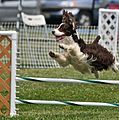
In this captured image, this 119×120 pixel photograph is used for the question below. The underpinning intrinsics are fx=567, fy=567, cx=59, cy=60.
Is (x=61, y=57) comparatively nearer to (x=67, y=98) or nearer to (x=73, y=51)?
(x=73, y=51)

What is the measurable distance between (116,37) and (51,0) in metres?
10.5

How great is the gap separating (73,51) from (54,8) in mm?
15023

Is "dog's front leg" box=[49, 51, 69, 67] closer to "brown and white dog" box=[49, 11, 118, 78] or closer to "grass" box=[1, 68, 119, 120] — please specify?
"brown and white dog" box=[49, 11, 118, 78]

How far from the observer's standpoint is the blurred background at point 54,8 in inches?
829

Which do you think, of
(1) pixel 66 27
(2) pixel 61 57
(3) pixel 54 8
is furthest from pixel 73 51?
(3) pixel 54 8

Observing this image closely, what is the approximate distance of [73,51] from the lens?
22.3 ft

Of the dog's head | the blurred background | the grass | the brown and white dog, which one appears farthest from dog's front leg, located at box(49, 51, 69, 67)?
the blurred background

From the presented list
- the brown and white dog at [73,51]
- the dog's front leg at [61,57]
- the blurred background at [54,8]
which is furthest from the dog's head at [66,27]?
the blurred background at [54,8]

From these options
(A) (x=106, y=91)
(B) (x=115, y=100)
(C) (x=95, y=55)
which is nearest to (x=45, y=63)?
(A) (x=106, y=91)

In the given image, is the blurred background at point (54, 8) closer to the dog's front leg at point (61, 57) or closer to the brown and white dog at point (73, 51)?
the brown and white dog at point (73, 51)

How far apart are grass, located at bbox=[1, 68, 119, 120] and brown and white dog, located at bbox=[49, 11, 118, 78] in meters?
0.57

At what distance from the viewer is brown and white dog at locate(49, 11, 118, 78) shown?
6.75 metres

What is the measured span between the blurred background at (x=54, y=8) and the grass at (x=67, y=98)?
10769 millimetres

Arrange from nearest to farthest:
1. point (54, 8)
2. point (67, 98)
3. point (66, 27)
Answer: point (66, 27), point (67, 98), point (54, 8)
